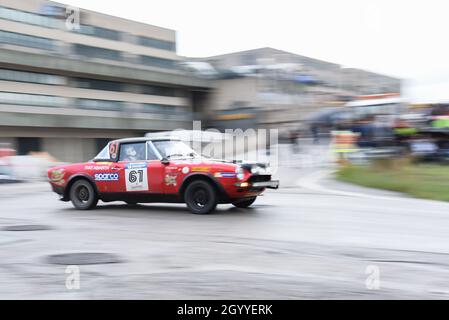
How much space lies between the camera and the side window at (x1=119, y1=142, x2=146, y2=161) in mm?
9711

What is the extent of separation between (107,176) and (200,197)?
213 centimetres

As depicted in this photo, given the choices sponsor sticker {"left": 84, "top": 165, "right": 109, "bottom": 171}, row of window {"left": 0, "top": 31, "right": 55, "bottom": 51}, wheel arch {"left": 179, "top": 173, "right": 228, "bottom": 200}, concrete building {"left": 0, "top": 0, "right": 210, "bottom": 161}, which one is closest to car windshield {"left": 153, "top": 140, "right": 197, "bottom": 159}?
wheel arch {"left": 179, "top": 173, "right": 228, "bottom": 200}

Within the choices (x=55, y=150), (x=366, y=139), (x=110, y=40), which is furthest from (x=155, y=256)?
(x=110, y=40)

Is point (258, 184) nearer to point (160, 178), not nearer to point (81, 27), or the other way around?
point (160, 178)

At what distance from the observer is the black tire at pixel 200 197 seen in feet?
28.8

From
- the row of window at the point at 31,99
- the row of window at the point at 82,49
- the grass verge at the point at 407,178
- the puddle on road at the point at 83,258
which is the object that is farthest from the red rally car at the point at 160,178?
the row of window at the point at 82,49

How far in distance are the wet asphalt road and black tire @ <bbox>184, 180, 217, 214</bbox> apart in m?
0.22

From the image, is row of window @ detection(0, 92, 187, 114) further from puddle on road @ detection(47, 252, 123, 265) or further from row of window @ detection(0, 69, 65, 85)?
puddle on road @ detection(47, 252, 123, 265)

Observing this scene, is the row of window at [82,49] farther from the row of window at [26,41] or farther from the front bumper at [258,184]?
the front bumper at [258,184]

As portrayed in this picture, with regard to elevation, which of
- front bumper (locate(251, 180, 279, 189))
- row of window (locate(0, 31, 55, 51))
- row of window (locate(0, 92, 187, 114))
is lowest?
front bumper (locate(251, 180, 279, 189))

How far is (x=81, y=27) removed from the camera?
47.2 metres
